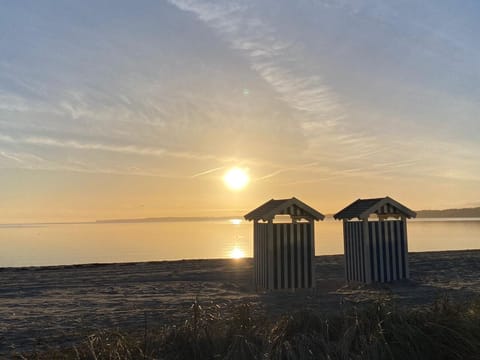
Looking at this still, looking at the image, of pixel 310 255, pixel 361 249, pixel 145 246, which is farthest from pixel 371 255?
pixel 145 246

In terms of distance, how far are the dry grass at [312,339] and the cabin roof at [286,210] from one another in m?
5.75

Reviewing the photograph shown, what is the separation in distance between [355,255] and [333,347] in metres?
8.55

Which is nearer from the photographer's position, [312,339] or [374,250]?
[312,339]

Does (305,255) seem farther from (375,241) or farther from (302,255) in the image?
(375,241)

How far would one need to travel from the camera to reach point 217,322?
5.06 metres

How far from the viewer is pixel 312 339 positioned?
4.54 meters

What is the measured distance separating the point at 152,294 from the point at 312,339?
23.6 feet

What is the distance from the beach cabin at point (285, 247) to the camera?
1112 cm

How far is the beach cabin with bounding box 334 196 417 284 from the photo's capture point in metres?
12.2

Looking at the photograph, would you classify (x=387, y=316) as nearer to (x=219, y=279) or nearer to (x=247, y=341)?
(x=247, y=341)

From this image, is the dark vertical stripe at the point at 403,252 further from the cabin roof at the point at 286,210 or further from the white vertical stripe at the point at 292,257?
the white vertical stripe at the point at 292,257

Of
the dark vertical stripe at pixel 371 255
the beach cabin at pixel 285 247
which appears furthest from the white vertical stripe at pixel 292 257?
the dark vertical stripe at pixel 371 255

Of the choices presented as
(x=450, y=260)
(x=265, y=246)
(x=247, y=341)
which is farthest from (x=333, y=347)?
(x=450, y=260)

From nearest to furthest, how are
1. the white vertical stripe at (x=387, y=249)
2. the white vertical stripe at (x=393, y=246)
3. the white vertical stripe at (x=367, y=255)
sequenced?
1. the white vertical stripe at (x=367, y=255)
2. the white vertical stripe at (x=387, y=249)
3. the white vertical stripe at (x=393, y=246)
